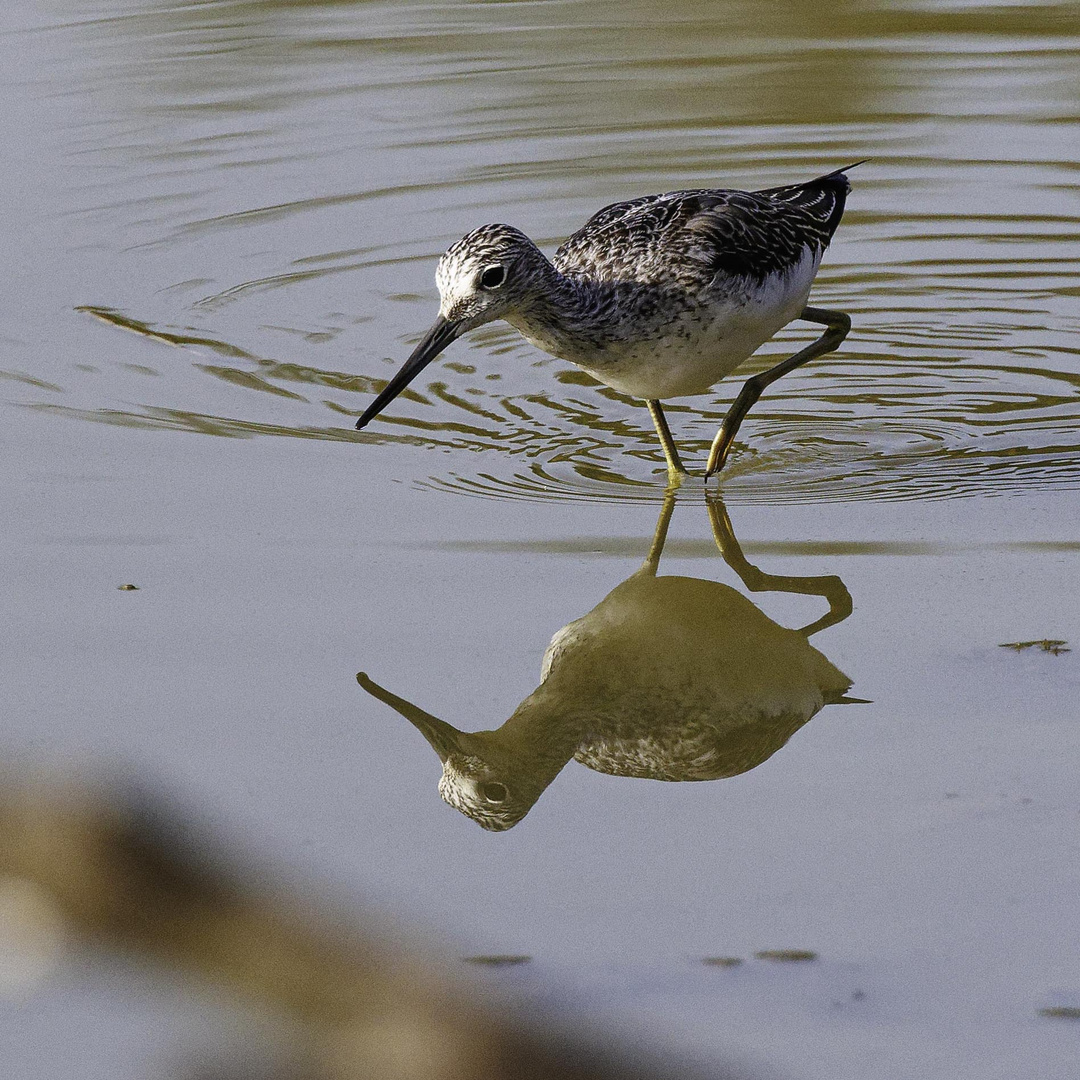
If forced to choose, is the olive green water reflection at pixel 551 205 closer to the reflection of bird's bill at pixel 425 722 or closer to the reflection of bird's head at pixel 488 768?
the reflection of bird's bill at pixel 425 722

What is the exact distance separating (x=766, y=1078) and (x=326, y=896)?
6.82 feet

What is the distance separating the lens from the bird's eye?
5461 mm

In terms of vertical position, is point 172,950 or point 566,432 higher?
point 172,950

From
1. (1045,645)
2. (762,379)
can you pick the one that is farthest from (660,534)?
(1045,645)

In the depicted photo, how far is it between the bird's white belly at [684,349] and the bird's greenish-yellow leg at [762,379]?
17 centimetres

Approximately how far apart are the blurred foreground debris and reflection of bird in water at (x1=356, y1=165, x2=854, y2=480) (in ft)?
15.9

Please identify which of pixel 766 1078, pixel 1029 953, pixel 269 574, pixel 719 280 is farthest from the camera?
pixel 719 280

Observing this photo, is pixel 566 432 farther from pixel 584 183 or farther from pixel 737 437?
pixel 584 183

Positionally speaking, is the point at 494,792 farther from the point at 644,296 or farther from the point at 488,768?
the point at 644,296

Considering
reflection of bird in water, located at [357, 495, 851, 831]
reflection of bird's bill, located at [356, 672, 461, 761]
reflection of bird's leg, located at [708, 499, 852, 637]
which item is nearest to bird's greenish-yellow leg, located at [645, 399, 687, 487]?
reflection of bird's leg, located at [708, 499, 852, 637]

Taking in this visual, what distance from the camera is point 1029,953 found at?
118 inches

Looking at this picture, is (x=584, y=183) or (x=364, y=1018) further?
(x=584, y=183)

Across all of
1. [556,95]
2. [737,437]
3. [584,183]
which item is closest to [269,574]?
[737,437]

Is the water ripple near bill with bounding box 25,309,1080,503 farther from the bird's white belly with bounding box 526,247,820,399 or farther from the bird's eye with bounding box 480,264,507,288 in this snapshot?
the bird's eye with bounding box 480,264,507,288
